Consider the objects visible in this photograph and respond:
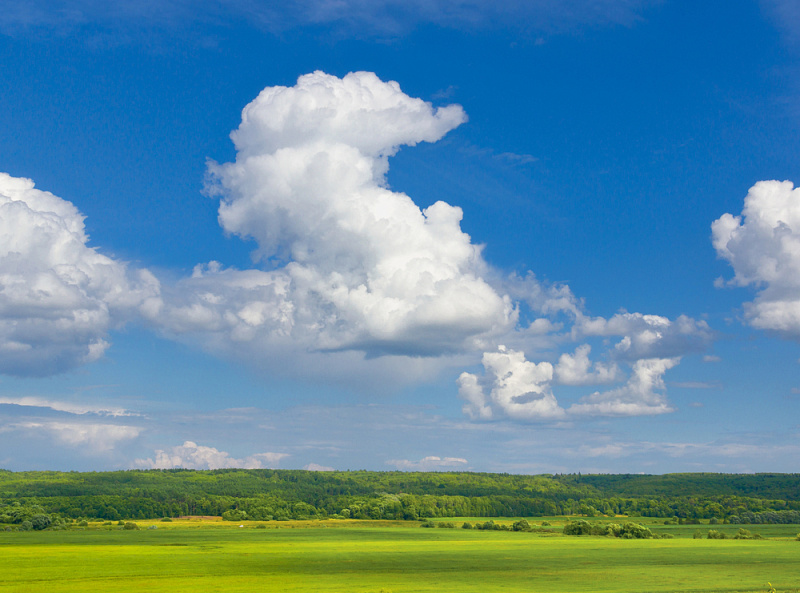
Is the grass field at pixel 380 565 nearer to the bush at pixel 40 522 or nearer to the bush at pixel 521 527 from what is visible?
the bush at pixel 40 522

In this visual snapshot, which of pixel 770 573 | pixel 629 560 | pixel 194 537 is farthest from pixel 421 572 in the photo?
pixel 194 537

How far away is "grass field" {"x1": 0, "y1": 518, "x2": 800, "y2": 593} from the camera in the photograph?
2904 inches

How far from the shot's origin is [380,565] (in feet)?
308

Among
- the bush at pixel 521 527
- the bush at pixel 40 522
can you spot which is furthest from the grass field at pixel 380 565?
the bush at pixel 521 527

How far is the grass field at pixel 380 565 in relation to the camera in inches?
2904

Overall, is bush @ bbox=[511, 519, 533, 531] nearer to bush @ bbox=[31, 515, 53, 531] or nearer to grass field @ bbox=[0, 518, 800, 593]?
grass field @ bbox=[0, 518, 800, 593]

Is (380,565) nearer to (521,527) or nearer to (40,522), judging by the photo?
(521,527)

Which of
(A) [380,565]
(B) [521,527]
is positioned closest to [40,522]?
(A) [380,565]

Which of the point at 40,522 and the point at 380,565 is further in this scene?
the point at 40,522

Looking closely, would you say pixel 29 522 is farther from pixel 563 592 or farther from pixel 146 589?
pixel 563 592

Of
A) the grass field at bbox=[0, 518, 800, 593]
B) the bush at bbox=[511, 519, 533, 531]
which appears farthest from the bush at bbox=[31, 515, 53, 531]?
the bush at bbox=[511, 519, 533, 531]

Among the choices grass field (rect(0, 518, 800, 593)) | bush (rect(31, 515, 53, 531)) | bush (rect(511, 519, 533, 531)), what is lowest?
bush (rect(511, 519, 533, 531))

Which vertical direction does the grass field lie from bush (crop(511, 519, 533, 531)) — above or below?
above

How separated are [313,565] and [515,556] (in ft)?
119
